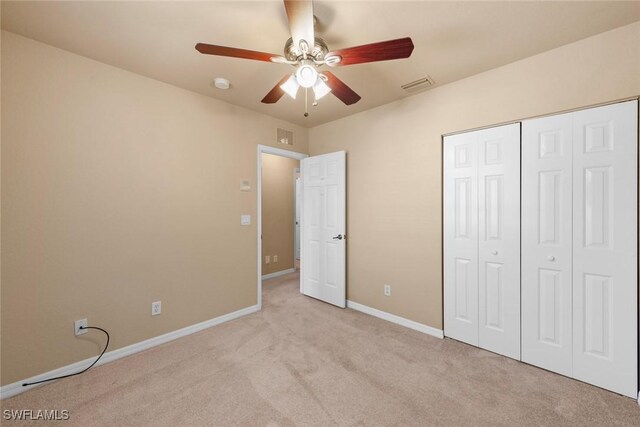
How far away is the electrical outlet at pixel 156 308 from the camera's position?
2492mm

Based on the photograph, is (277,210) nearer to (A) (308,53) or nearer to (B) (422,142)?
(B) (422,142)

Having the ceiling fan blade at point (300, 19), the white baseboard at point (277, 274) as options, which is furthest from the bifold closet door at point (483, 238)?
the white baseboard at point (277, 274)

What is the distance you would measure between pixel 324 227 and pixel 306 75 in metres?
2.30

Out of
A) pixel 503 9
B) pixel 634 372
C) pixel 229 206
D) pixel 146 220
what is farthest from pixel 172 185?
pixel 634 372

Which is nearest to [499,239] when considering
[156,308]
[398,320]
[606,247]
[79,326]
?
[606,247]

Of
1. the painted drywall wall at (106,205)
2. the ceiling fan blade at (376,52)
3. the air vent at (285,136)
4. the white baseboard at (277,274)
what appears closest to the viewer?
the ceiling fan blade at (376,52)

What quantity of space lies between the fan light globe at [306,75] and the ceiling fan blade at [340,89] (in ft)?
0.53

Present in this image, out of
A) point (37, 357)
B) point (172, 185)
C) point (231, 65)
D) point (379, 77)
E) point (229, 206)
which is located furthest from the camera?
point (229, 206)

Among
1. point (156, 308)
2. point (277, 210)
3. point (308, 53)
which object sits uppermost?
point (308, 53)

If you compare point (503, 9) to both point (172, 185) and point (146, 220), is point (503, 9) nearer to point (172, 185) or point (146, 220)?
point (172, 185)

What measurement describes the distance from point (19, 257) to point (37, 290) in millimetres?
278

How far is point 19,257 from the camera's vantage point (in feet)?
6.07

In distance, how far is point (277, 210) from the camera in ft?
16.7

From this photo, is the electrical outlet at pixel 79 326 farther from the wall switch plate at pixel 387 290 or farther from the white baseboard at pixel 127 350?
the wall switch plate at pixel 387 290
